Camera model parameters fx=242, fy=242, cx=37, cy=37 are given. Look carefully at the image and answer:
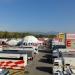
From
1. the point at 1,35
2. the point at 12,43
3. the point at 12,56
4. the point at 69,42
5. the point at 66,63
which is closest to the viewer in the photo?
the point at 66,63

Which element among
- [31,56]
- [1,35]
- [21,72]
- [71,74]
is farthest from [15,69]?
[1,35]

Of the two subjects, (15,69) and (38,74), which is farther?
(38,74)

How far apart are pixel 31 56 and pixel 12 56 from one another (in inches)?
564

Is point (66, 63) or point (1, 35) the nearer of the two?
point (66, 63)

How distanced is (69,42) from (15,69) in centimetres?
2883

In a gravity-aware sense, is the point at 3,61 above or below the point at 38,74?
above

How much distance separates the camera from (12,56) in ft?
100

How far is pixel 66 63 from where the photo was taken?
92.3ft

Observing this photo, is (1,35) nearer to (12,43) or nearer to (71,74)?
(12,43)

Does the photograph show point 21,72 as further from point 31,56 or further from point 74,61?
point 31,56

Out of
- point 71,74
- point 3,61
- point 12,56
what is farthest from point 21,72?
point 71,74

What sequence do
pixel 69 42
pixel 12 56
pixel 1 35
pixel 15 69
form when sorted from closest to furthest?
pixel 15 69 → pixel 12 56 → pixel 69 42 → pixel 1 35

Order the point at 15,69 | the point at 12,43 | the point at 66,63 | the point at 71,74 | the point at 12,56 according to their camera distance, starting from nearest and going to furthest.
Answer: the point at 71,74 → the point at 15,69 → the point at 66,63 → the point at 12,56 → the point at 12,43

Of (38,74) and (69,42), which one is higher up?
(69,42)
